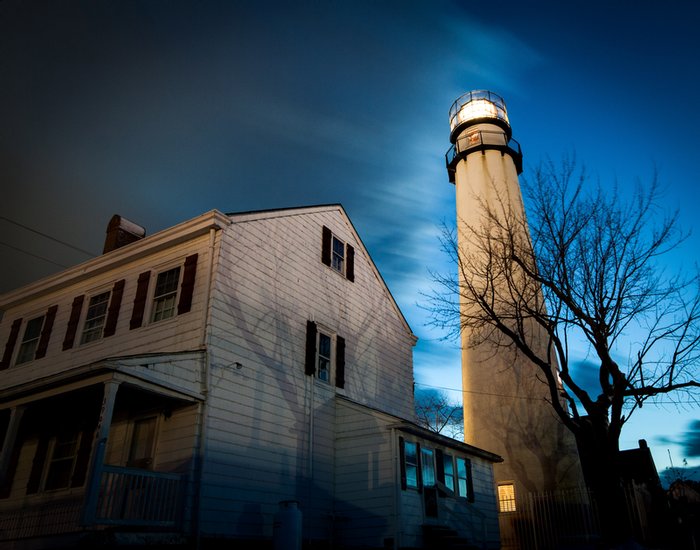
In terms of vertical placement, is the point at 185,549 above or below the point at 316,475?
below

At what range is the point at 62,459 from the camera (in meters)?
12.9

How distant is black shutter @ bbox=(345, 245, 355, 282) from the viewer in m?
18.5

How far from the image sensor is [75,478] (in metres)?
12.3

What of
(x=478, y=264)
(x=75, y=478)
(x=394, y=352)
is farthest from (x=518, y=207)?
(x=75, y=478)

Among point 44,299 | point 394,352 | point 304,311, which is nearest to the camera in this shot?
point 304,311

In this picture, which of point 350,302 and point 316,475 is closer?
point 316,475

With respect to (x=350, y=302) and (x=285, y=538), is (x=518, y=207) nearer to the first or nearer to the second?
(x=350, y=302)

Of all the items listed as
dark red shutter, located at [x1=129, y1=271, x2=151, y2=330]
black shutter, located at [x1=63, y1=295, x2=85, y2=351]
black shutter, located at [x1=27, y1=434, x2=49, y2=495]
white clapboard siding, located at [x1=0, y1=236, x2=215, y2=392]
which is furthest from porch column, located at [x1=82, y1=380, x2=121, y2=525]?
black shutter, located at [x1=63, y1=295, x2=85, y2=351]

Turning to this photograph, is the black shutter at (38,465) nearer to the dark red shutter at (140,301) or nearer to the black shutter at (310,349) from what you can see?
the dark red shutter at (140,301)

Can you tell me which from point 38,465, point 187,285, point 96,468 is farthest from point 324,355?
point 96,468

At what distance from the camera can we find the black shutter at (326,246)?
17.5m

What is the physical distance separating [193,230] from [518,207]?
1379cm

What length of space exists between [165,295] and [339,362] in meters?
5.38

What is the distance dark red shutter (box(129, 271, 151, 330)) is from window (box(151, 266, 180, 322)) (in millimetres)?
310
